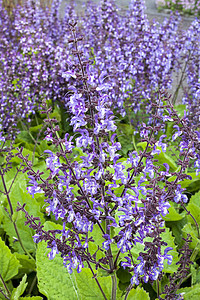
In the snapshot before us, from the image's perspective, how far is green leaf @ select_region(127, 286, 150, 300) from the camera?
1.68 m

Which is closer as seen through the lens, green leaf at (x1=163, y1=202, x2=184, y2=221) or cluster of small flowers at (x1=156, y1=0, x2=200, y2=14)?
green leaf at (x1=163, y1=202, x2=184, y2=221)

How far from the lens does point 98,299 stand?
1768 mm

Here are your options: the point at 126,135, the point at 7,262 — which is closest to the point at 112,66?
the point at 126,135

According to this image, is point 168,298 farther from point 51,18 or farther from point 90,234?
point 51,18

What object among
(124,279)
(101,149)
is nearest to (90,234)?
(124,279)

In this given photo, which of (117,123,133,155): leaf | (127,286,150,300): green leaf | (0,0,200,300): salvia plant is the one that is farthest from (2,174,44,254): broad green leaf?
(117,123,133,155): leaf

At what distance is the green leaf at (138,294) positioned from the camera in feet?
5.51

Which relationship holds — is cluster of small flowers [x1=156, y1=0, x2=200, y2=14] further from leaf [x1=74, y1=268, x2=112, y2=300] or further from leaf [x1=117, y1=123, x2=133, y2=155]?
leaf [x1=74, y1=268, x2=112, y2=300]

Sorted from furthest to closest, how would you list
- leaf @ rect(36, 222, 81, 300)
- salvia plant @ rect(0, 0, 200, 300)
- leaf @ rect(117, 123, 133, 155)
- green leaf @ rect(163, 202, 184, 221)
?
leaf @ rect(117, 123, 133, 155), green leaf @ rect(163, 202, 184, 221), leaf @ rect(36, 222, 81, 300), salvia plant @ rect(0, 0, 200, 300)

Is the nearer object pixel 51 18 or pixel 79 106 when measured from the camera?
pixel 79 106

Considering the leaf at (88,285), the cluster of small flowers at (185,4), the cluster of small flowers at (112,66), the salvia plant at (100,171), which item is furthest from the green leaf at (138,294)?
the cluster of small flowers at (185,4)

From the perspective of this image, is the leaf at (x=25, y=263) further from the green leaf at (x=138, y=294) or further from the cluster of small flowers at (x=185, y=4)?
the cluster of small flowers at (x=185, y=4)

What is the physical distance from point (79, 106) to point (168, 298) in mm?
1109

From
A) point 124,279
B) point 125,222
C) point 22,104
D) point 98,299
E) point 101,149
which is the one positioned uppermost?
point 101,149
